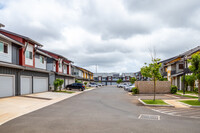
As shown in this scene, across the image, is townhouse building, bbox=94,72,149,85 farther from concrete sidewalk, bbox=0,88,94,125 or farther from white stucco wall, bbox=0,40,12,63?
concrete sidewalk, bbox=0,88,94,125

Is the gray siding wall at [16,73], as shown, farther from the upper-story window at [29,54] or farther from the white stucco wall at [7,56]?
the upper-story window at [29,54]

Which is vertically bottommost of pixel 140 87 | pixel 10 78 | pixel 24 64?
pixel 140 87

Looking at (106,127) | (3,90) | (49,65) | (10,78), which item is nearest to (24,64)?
(10,78)

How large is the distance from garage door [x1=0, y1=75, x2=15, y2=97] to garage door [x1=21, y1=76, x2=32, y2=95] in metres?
1.93

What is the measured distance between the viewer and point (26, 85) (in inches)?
863

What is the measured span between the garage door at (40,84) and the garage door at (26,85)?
1250mm

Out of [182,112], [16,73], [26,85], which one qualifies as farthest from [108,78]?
[182,112]

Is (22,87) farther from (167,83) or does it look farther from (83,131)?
(167,83)

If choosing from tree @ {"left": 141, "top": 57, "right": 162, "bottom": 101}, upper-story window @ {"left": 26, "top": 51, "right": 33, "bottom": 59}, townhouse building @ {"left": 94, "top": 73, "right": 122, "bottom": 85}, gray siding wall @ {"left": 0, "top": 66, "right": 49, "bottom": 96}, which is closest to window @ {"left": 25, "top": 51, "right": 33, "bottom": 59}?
upper-story window @ {"left": 26, "top": 51, "right": 33, "bottom": 59}

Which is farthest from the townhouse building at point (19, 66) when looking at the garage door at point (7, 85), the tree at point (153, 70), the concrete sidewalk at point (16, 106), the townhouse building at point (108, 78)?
the townhouse building at point (108, 78)

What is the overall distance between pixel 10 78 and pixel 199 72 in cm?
1828

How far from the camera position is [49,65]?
111ft

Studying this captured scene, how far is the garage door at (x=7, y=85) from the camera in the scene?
17312 millimetres

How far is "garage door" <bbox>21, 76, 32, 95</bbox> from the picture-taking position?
21.0 meters
